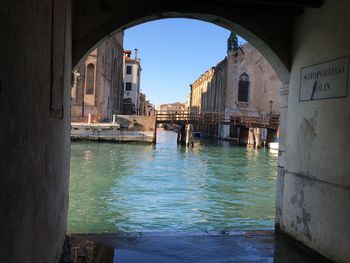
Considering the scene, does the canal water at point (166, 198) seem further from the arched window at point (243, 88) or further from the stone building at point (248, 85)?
the arched window at point (243, 88)

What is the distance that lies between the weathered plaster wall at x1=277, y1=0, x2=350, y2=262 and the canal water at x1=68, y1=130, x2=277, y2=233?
3070mm

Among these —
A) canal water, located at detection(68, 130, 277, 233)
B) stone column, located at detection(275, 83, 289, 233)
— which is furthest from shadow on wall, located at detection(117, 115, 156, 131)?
stone column, located at detection(275, 83, 289, 233)

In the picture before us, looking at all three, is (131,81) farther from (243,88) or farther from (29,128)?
(29,128)

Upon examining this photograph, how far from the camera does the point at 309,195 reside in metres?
5.93

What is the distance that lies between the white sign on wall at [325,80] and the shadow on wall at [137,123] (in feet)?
126

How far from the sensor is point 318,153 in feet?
18.7

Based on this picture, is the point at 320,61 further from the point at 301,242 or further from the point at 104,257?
the point at 104,257

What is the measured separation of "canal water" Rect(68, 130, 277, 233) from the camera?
9570 millimetres

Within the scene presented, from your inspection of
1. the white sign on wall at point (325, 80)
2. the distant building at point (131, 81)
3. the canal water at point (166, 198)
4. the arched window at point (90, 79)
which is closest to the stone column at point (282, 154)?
the white sign on wall at point (325, 80)

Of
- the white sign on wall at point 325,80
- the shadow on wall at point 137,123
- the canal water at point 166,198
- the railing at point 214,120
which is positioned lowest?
the canal water at point 166,198

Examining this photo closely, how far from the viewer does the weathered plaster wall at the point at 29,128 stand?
231 cm

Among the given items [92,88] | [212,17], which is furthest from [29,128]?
[92,88]

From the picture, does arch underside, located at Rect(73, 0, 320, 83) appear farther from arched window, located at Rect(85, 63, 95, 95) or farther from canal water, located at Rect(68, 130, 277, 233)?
arched window, located at Rect(85, 63, 95, 95)

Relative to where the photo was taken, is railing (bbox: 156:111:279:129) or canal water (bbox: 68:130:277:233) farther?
railing (bbox: 156:111:279:129)
